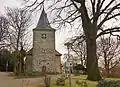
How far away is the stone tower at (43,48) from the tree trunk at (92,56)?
99.5 ft

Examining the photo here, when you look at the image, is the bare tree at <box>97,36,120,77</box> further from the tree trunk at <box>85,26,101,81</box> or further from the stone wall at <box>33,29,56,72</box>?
the tree trunk at <box>85,26,101,81</box>

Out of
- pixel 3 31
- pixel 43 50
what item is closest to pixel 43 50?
pixel 43 50

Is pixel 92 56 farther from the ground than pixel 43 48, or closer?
closer

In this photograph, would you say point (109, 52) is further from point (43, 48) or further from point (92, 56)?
point (92, 56)

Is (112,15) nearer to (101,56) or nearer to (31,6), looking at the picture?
(31,6)

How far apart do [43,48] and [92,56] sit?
32935mm

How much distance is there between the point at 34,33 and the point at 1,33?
7.96 m

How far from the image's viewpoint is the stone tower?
57.8 meters

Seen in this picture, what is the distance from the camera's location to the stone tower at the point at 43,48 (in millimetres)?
57781

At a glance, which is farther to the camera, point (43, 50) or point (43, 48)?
point (43, 48)

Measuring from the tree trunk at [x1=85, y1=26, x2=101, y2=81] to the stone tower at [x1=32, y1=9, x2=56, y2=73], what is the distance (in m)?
30.3

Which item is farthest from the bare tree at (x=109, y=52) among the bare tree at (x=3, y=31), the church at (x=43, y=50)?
the bare tree at (x=3, y=31)

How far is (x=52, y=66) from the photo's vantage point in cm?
5806

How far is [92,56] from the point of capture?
1064 inches
